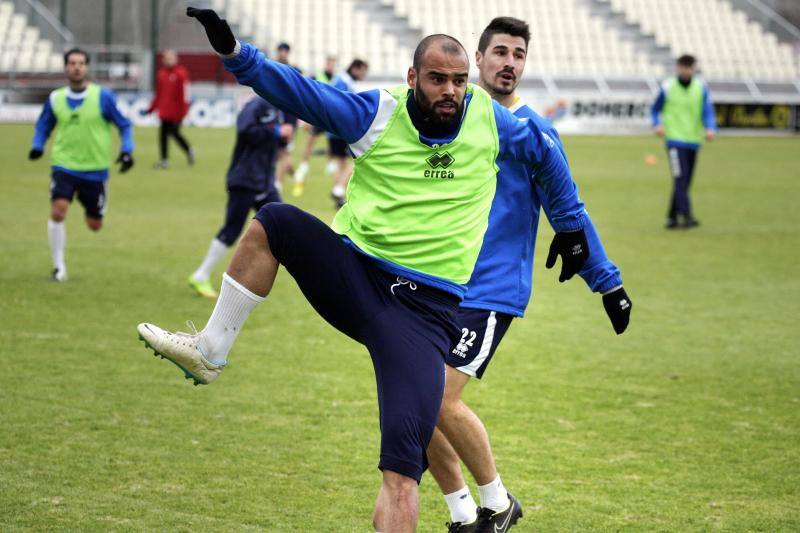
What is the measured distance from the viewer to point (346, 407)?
7.50 metres

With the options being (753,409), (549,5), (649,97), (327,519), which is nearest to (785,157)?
(649,97)

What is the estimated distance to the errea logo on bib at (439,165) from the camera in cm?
432

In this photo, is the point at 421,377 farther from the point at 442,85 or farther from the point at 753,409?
the point at 753,409

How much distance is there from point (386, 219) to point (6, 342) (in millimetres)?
5531

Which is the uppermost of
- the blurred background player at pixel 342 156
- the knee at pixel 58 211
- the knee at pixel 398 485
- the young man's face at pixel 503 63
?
the young man's face at pixel 503 63

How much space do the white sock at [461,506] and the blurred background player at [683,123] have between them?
12456 millimetres

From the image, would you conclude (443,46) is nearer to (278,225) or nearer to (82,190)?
(278,225)

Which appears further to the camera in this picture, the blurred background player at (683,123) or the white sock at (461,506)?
the blurred background player at (683,123)

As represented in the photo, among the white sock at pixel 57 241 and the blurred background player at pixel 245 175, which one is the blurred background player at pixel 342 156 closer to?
the blurred background player at pixel 245 175

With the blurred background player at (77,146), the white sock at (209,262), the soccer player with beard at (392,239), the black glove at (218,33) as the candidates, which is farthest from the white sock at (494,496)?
the blurred background player at (77,146)

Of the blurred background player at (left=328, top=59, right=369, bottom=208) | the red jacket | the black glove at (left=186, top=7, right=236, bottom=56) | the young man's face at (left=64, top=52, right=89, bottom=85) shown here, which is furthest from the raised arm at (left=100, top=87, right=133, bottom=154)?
the red jacket

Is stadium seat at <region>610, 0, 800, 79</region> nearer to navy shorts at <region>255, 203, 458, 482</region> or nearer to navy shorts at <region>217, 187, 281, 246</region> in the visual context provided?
navy shorts at <region>217, 187, 281, 246</region>

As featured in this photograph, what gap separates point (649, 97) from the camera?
37812 mm

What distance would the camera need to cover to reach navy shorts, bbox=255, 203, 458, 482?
409 cm
